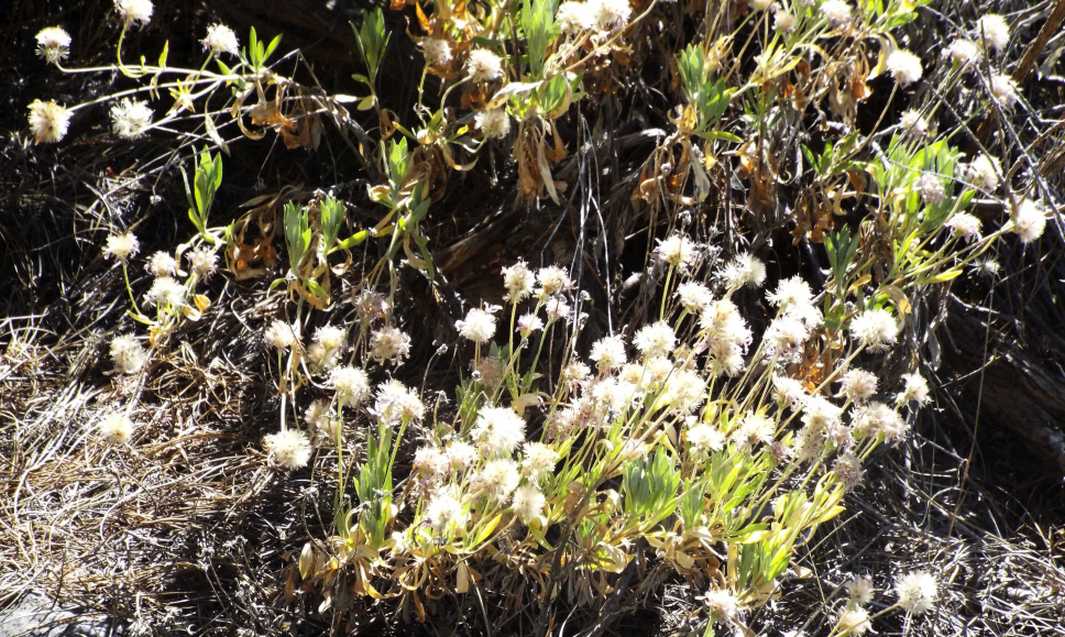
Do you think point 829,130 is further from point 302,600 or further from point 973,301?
point 302,600

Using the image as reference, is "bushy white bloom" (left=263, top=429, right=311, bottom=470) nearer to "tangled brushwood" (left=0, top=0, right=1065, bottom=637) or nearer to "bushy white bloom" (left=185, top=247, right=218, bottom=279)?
"tangled brushwood" (left=0, top=0, right=1065, bottom=637)

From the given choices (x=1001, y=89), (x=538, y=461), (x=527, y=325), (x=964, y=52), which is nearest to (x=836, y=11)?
(x=964, y=52)

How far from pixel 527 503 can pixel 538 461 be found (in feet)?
0.18

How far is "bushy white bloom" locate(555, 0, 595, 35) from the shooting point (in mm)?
1476

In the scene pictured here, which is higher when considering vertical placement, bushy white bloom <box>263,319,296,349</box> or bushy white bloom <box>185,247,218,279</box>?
bushy white bloom <box>185,247,218,279</box>

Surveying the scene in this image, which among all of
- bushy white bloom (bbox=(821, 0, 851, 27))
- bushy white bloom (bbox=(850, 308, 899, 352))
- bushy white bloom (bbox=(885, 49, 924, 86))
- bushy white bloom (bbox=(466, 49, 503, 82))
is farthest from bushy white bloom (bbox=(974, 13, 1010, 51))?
bushy white bloom (bbox=(466, 49, 503, 82))

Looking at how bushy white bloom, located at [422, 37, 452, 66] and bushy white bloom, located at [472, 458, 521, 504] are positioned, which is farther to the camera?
bushy white bloom, located at [422, 37, 452, 66]

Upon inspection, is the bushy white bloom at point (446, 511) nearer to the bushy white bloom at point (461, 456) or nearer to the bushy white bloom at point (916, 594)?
the bushy white bloom at point (461, 456)

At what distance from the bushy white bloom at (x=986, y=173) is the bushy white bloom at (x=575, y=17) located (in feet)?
2.11

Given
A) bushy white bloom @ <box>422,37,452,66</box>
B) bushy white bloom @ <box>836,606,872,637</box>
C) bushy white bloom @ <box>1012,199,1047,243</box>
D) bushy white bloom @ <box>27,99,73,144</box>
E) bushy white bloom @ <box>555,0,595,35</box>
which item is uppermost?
bushy white bloom @ <box>555,0,595,35</box>

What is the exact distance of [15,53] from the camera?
241 cm

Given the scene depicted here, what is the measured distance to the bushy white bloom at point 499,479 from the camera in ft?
4.28

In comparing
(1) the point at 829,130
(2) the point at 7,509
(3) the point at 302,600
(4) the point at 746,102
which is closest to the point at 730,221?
(4) the point at 746,102

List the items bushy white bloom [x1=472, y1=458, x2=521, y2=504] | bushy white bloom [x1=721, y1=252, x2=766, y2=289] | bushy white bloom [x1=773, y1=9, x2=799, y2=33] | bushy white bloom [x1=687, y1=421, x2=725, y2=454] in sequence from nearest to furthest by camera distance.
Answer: bushy white bloom [x1=472, y1=458, x2=521, y2=504], bushy white bloom [x1=687, y1=421, x2=725, y2=454], bushy white bloom [x1=721, y1=252, x2=766, y2=289], bushy white bloom [x1=773, y1=9, x2=799, y2=33]
